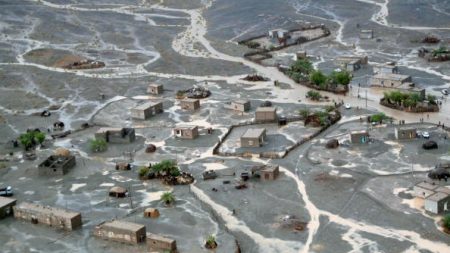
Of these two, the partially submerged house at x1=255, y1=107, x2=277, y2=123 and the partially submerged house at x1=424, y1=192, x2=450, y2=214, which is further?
the partially submerged house at x1=255, y1=107, x2=277, y2=123

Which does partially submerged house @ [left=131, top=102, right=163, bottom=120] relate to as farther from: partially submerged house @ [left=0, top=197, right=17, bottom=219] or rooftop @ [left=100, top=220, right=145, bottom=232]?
rooftop @ [left=100, top=220, right=145, bottom=232]

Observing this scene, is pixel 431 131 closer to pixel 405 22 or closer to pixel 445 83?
pixel 445 83

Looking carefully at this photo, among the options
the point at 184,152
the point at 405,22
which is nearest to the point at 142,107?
the point at 184,152

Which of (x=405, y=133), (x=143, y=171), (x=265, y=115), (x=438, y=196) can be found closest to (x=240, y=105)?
(x=265, y=115)

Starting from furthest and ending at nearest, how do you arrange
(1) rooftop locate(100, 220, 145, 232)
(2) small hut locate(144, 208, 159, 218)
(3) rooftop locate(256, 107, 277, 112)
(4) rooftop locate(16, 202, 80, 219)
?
(3) rooftop locate(256, 107, 277, 112)
(2) small hut locate(144, 208, 159, 218)
(4) rooftop locate(16, 202, 80, 219)
(1) rooftop locate(100, 220, 145, 232)

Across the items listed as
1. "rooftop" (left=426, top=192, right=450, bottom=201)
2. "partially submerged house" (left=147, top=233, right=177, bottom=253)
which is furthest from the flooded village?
"partially submerged house" (left=147, top=233, right=177, bottom=253)

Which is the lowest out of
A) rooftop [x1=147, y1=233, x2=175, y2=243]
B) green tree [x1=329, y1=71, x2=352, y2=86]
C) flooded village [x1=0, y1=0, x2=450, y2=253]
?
flooded village [x1=0, y1=0, x2=450, y2=253]
